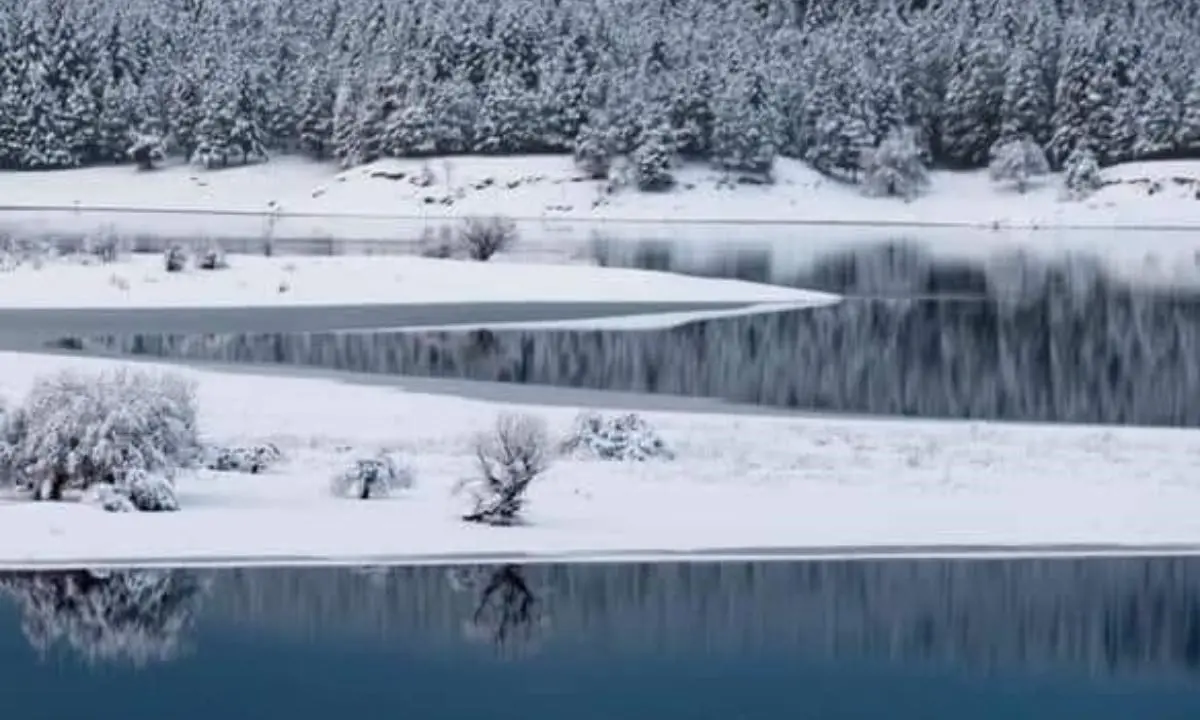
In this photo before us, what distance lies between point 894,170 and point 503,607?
90.2 meters

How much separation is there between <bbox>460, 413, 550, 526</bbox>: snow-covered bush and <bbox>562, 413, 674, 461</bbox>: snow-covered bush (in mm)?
3049

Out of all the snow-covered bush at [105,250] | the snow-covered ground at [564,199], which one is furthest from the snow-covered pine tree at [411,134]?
the snow-covered bush at [105,250]

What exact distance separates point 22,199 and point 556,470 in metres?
87.9

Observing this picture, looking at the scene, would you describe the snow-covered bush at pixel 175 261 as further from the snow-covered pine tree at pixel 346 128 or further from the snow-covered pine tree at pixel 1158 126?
the snow-covered pine tree at pixel 1158 126

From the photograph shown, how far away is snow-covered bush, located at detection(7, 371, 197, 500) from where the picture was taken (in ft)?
74.0

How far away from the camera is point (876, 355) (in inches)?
1569

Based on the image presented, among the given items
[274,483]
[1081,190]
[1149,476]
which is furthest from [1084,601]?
[1081,190]

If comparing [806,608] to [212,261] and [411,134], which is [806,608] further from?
[411,134]

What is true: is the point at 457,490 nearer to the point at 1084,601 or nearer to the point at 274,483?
the point at 274,483

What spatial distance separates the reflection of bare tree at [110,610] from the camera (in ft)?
59.2

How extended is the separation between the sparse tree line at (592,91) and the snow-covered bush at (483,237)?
4460 cm

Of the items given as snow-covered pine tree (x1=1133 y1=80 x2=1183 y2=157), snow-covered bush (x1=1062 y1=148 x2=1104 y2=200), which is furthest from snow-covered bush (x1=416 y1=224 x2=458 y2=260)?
snow-covered pine tree (x1=1133 y1=80 x2=1183 y2=157)

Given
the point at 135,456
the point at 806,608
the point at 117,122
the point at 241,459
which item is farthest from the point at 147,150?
the point at 806,608

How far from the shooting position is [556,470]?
82.1ft
